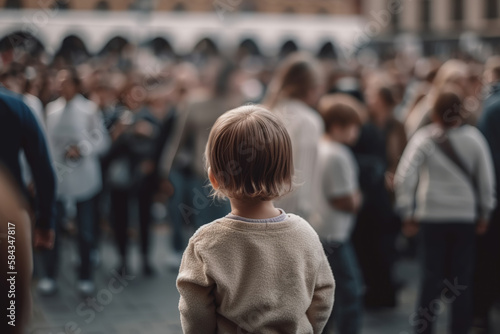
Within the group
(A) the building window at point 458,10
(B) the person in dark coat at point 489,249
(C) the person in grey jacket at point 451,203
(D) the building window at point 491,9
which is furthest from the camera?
(A) the building window at point 458,10

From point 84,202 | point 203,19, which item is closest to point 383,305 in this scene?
point 84,202

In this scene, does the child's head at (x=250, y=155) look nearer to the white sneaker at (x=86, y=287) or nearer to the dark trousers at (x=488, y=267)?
the dark trousers at (x=488, y=267)

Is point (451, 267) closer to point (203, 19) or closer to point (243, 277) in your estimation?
point (243, 277)

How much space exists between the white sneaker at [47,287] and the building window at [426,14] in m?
52.2

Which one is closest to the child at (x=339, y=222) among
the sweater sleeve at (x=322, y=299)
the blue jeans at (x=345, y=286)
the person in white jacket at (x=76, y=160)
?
the blue jeans at (x=345, y=286)

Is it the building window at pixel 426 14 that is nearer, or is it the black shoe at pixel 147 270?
the black shoe at pixel 147 270

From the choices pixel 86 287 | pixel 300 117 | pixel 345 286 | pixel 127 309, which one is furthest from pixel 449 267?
pixel 86 287

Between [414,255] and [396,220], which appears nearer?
[396,220]

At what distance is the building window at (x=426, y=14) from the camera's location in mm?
54562

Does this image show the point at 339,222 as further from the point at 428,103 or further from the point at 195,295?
the point at 195,295

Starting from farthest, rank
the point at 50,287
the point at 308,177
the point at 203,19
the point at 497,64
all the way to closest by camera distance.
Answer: the point at 203,19, the point at 50,287, the point at 497,64, the point at 308,177

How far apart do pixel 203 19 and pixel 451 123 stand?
28090mm

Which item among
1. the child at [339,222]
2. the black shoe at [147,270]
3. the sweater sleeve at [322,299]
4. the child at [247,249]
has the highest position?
the child at [247,249]

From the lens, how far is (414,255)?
26.0 feet
